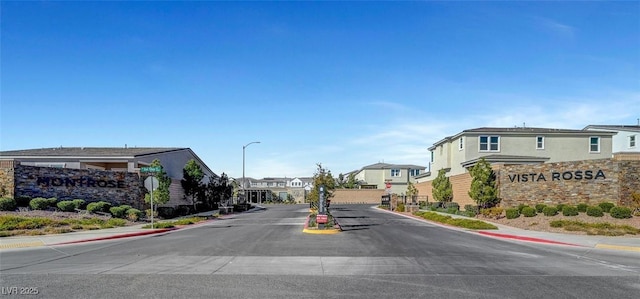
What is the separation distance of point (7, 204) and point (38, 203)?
1459mm

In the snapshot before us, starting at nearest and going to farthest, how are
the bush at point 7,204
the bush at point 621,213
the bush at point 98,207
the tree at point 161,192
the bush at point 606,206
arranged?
the bush at point 621,213, the bush at point 7,204, the bush at point 606,206, the bush at point 98,207, the tree at point 161,192

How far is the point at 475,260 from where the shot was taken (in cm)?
1395

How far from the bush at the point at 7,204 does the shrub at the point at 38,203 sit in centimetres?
88

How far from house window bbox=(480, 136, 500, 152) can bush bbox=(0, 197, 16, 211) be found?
37.0 m

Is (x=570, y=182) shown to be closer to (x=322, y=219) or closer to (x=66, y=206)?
(x=322, y=219)

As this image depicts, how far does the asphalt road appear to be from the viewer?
9453 mm

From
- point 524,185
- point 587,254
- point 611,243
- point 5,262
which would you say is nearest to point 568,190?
point 524,185

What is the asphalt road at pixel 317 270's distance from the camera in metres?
9.45

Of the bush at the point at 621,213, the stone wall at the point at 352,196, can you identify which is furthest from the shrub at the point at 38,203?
the stone wall at the point at 352,196

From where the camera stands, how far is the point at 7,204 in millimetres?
25031

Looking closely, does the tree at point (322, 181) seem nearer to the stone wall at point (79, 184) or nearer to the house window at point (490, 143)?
the stone wall at point (79, 184)

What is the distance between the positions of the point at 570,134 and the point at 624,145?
11.1 meters

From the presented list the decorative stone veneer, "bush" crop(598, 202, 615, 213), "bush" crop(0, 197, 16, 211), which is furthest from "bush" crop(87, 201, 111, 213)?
"bush" crop(598, 202, 615, 213)

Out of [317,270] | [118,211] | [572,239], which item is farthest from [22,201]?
[572,239]
